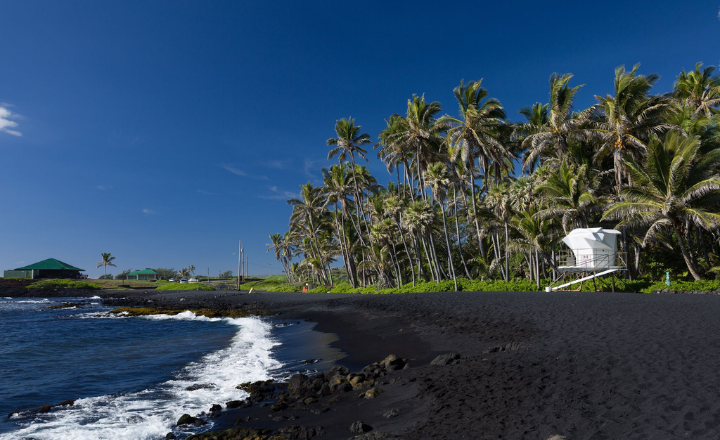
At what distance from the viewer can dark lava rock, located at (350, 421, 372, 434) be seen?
250 inches

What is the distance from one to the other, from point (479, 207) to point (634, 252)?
486 inches

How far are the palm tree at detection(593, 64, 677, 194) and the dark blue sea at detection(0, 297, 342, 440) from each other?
24.0 metres

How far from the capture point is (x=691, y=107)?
28.8m

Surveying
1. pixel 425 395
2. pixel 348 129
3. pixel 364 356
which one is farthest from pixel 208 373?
pixel 348 129

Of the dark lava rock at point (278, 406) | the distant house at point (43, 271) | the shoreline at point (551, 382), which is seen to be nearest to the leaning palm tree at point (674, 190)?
the shoreline at point (551, 382)

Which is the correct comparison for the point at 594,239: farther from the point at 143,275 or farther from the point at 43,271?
the point at 143,275

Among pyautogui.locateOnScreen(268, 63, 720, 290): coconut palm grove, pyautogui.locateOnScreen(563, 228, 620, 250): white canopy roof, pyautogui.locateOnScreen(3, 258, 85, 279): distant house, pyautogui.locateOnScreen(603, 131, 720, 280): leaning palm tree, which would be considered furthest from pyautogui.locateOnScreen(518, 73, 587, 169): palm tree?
pyautogui.locateOnScreen(3, 258, 85, 279): distant house

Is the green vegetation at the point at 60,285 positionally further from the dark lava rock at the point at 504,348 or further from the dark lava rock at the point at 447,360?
the dark lava rock at the point at 504,348

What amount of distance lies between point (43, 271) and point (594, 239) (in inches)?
3988

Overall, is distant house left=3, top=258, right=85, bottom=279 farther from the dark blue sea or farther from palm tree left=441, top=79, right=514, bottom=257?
palm tree left=441, top=79, right=514, bottom=257

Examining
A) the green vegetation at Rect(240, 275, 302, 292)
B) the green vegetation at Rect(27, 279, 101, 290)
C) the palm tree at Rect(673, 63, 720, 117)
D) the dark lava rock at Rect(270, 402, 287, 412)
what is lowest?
the green vegetation at Rect(240, 275, 302, 292)

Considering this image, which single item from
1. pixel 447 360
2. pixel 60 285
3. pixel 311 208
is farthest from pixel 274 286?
pixel 447 360

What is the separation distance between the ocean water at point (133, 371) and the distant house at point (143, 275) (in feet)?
301

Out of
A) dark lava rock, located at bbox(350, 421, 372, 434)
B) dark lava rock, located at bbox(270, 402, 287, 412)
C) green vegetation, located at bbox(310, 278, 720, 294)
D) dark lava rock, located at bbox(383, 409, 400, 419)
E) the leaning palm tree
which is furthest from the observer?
the leaning palm tree
